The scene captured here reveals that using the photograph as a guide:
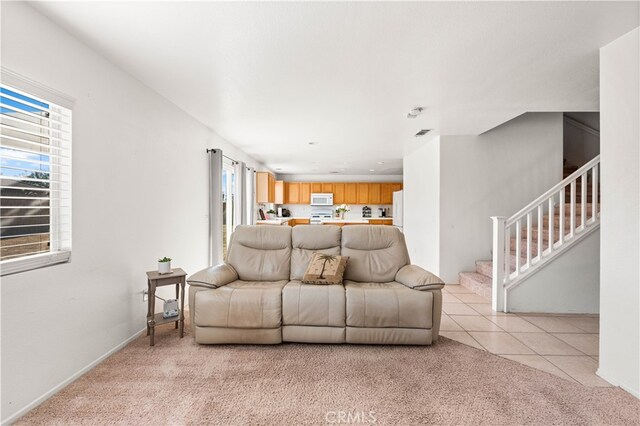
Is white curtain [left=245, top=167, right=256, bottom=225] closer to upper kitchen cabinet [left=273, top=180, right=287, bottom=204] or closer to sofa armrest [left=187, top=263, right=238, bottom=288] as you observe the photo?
upper kitchen cabinet [left=273, top=180, right=287, bottom=204]

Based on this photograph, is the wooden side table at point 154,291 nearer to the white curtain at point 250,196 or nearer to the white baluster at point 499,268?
the white baluster at point 499,268

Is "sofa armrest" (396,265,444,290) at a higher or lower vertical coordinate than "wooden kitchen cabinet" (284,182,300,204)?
lower

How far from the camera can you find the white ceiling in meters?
1.84

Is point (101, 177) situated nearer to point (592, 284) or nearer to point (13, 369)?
point (13, 369)

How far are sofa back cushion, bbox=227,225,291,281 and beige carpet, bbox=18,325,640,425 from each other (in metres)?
0.78

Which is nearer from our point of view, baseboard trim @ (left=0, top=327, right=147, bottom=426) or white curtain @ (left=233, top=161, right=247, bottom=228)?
baseboard trim @ (left=0, top=327, right=147, bottom=426)

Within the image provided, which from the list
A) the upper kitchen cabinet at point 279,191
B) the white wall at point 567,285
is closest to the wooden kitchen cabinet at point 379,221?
the upper kitchen cabinet at point 279,191

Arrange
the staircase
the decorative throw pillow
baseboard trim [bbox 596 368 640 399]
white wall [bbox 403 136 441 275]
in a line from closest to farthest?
baseboard trim [bbox 596 368 640 399] → the decorative throw pillow → the staircase → white wall [bbox 403 136 441 275]

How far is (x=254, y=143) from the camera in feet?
17.8

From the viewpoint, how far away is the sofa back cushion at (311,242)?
3.25 metres

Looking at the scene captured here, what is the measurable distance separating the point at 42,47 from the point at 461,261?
17.0 ft

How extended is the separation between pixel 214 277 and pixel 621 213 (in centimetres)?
311

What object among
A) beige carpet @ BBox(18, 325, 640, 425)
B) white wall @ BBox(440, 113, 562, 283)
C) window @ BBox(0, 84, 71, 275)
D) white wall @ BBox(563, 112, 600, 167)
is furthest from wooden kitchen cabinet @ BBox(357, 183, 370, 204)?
window @ BBox(0, 84, 71, 275)

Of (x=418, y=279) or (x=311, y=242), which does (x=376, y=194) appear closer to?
(x=311, y=242)
